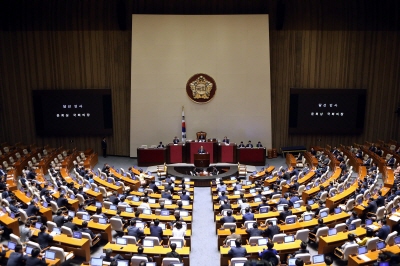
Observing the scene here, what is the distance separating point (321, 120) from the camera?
72.7 ft

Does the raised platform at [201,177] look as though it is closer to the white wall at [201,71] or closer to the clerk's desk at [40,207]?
the white wall at [201,71]

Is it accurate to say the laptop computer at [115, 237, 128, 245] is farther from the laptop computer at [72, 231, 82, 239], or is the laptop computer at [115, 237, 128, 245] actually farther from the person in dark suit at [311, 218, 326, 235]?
the person in dark suit at [311, 218, 326, 235]

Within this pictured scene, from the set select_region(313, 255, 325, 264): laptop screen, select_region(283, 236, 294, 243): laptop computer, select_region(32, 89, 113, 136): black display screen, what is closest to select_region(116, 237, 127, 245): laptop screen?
select_region(283, 236, 294, 243): laptop computer

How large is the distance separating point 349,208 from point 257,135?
10.9 meters

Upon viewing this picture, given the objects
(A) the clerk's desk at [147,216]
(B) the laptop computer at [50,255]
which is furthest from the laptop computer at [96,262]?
(A) the clerk's desk at [147,216]

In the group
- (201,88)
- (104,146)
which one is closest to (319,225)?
(201,88)

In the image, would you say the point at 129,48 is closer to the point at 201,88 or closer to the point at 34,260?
the point at 201,88

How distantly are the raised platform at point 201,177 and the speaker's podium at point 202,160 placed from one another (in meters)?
0.36

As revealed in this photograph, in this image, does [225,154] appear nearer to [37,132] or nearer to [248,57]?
[248,57]

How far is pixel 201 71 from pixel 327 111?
8203mm

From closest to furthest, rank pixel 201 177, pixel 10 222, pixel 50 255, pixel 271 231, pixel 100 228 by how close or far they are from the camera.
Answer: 1. pixel 50 255
2. pixel 271 231
3. pixel 100 228
4. pixel 10 222
5. pixel 201 177

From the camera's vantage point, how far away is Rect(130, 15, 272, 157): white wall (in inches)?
828

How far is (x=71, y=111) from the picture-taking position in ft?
71.9

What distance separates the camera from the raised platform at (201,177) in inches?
651
